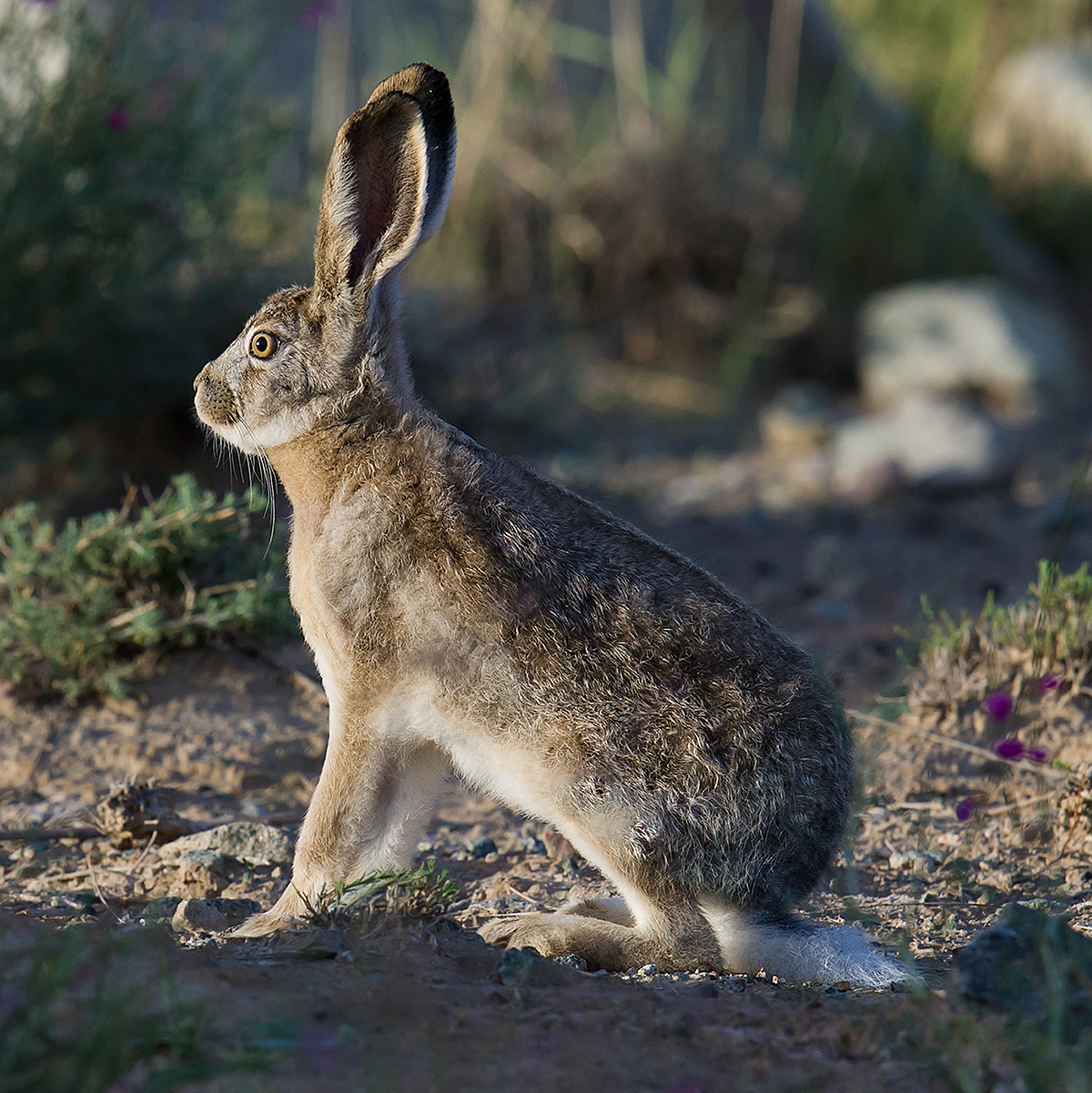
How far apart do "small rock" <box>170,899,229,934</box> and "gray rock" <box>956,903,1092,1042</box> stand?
193 centimetres

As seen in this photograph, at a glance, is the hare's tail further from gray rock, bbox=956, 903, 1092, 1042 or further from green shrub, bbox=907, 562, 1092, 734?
green shrub, bbox=907, 562, 1092, 734

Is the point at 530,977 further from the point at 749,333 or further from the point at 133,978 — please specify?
the point at 749,333

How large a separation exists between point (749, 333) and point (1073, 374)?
2640 mm

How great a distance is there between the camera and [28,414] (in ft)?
23.4

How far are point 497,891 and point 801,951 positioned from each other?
3.52ft

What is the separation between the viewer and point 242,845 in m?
4.20

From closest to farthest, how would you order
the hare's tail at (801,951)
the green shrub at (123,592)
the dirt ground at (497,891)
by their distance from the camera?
the dirt ground at (497,891)
the hare's tail at (801,951)
the green shrub at (123,592)

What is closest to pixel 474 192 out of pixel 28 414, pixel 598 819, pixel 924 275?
pixel 924 275

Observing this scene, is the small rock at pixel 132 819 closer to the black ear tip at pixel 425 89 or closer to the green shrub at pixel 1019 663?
the black ear tip at pixel 425 89

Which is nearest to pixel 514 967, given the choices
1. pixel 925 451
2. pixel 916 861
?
pixel 916 861

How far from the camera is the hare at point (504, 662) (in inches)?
132

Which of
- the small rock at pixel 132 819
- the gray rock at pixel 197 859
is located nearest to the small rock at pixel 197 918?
the gray rock at pixel 197 859

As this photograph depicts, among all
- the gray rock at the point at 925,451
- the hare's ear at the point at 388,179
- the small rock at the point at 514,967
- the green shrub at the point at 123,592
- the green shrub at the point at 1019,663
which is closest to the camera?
the small rock at the point at 514,967

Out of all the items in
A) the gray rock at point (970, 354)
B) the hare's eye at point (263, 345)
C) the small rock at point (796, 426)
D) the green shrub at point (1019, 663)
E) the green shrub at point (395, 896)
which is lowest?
the green shrub at point (395, 896)
